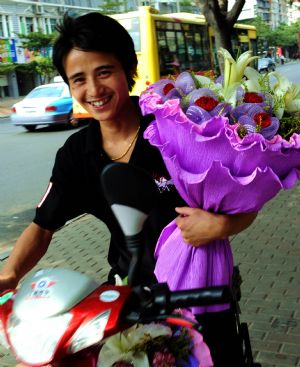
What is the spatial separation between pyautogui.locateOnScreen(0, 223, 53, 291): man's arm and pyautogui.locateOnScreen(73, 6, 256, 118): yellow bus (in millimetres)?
12844

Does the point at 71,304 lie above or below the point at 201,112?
below

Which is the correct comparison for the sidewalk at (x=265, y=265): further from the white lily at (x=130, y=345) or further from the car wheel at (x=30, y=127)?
the car wheel at (x=30, y=127)

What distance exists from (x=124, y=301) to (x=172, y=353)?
0.35 m

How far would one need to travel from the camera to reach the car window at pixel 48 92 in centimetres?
1691

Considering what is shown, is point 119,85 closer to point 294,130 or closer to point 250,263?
point 294,130

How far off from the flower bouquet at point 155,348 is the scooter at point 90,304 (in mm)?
85

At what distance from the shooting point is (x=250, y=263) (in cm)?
512

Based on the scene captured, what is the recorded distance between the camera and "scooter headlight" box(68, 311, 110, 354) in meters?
1.20

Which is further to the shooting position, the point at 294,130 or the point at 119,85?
the point at 119,85

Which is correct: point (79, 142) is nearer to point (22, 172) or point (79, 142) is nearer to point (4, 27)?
point (22, 172)

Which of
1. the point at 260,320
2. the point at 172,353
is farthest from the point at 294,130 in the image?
the point at 260,320

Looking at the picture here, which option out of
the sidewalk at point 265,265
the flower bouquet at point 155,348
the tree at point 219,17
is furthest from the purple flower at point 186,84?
the tree at point 219,17

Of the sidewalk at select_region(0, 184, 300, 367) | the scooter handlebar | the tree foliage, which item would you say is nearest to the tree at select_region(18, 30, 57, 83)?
the tree foliage

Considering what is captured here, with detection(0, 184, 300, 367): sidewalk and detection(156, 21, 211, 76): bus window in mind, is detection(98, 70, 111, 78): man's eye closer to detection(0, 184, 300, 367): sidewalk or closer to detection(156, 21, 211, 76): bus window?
detection(0, 184, 300, 367): sidewalk
